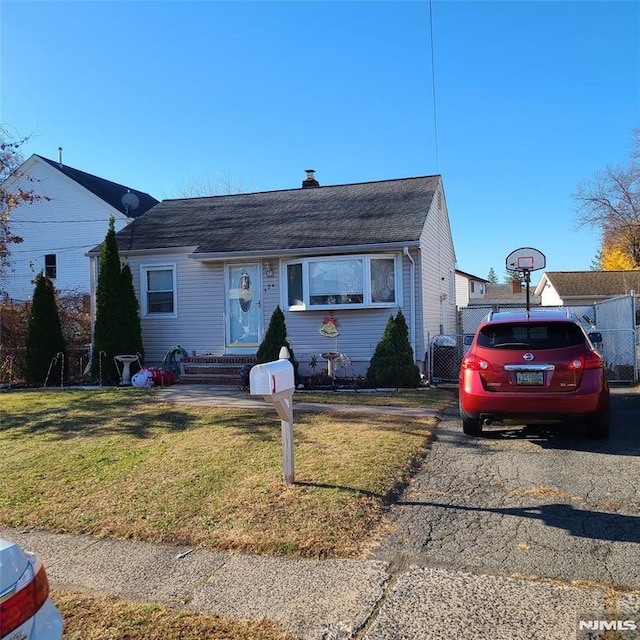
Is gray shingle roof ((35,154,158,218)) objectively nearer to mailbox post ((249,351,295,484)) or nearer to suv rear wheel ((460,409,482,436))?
suv rear wheel ((460,409,482,436))

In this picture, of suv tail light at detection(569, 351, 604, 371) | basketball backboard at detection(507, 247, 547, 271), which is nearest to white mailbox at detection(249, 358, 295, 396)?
suv tail light at detection(569, 351, 604, 371)

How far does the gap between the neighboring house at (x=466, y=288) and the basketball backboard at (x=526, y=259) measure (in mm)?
29460

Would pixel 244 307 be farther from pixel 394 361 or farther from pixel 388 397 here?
pixel 388 397

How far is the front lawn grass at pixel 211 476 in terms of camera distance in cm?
429

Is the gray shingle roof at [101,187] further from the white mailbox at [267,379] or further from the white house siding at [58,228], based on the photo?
the white mailbox at [267,379]

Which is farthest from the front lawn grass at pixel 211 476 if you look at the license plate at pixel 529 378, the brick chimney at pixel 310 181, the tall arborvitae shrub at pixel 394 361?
the brick chimney at pixel 310 181

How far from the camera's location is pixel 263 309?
13.9 m

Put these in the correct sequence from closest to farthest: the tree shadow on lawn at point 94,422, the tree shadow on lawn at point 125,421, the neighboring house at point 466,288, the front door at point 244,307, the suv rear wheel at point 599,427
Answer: the suv rear wheel at point 599,427, the tree shadow on lawn at point 125,421, the tree shadow on lawn at point 94,422, the front door at point 244,307, the neighboring house at point 466,288

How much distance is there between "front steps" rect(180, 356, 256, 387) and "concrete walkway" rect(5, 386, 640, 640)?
876 cm

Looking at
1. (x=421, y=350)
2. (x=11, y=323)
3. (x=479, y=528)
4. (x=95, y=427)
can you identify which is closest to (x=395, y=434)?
(x=479, y=528)

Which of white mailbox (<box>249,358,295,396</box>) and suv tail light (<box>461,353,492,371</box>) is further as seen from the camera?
suv tail light (<box>461,353,492,371</box>)

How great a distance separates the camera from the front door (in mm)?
14078

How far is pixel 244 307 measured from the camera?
14.2 m

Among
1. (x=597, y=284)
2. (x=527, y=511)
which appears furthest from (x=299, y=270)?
(x=597, y=284)
